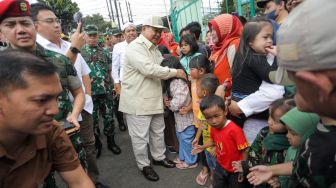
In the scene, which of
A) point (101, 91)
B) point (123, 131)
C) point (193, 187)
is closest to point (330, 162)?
point (193, 187)

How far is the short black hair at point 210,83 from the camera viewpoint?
2.89 metres

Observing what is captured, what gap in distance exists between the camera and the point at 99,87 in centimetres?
439

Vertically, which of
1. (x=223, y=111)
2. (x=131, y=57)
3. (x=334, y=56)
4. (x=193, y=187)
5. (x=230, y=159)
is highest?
(x=334, y=56)

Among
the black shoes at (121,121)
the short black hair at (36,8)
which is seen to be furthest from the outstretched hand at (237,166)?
the black shoes at (121,121)

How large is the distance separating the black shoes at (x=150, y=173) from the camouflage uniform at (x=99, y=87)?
3.75 feet

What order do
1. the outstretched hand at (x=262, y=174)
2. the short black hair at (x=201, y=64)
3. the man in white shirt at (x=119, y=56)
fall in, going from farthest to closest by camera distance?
the man in white shirt at (x=119, y=56) < the short black hair at (x=201, y=64) < the outstretched hand at (x=262, y=174)

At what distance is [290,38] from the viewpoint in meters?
0.68

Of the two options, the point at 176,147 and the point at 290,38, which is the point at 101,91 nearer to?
the point at 176,147

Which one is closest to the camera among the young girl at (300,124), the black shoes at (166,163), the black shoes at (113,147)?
the young girl at (300,124)

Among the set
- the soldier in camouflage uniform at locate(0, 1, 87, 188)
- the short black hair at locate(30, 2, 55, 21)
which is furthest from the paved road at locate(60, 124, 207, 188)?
the short black hair at locate(30, 2, 55, 21)

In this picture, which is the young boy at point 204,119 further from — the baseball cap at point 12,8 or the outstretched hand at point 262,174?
the baseball cap at point 12,8

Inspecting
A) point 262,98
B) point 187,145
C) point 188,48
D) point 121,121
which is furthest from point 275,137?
point 121,121

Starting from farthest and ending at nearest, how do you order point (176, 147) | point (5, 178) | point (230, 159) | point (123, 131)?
1. point (123, 131)
2. point (176, 147)
3. point (230, 159)
4. point (5, 178)

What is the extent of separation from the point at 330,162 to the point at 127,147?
4.00 m
